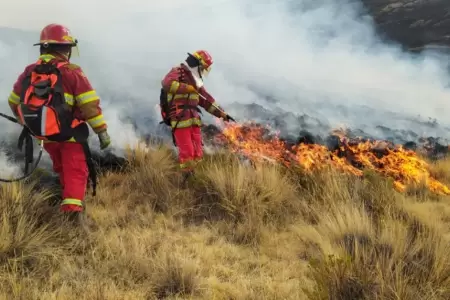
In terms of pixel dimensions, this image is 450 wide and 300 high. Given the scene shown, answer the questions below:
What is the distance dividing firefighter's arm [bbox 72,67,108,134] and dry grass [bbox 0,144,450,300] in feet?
2.97

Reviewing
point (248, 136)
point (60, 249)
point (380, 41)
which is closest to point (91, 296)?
point (60, 249)

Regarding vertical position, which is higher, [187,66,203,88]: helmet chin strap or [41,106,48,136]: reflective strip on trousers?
[187,66,203,88]: helmet chin strap

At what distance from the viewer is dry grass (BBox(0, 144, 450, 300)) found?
307 cm

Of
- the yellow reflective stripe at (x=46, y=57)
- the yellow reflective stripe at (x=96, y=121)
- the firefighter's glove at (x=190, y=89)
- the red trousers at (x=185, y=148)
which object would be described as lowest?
the red trousers at (x=185, y=148)

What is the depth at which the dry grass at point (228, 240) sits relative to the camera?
3.07 metres

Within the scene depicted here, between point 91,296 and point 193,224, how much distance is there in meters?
1.92

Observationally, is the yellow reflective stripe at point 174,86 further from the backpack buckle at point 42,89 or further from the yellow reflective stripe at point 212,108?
the backpack buckle at point 42,89

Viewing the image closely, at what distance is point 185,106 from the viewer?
243 inches

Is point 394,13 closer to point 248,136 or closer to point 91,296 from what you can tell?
point 248,136

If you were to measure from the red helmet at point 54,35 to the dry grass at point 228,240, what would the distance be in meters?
1.33

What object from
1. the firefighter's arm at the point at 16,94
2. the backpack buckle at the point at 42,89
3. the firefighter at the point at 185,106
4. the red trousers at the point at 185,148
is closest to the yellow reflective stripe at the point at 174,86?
the firefighter at the point at 185,106

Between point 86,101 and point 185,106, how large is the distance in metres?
2.34

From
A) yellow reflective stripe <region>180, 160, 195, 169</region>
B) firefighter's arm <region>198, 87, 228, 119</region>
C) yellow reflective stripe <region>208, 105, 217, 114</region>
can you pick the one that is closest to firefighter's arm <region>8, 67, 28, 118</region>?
yellow reflective stripe <region>180, 160, 195, 169</region>

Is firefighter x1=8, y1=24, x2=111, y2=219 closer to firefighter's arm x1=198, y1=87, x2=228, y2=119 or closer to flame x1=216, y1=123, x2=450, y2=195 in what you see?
firefighter's arm x1=198, y1=87, x2=228, y2=119
